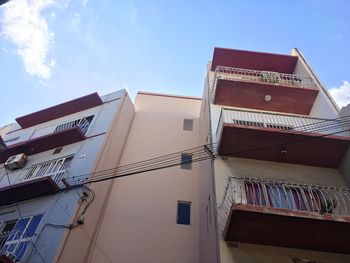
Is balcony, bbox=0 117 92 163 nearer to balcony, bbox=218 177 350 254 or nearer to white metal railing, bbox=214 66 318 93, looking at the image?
white metal railing, bbox=214 66 318 93

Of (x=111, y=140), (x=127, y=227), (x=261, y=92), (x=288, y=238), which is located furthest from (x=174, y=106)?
(x=288, y=238)

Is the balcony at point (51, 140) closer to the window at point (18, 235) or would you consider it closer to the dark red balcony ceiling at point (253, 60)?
the window at point (18, 235)

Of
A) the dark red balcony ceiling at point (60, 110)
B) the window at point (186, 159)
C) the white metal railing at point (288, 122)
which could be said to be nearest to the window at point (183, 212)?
the window at point (186, 159)

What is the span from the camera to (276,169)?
954 centimetres

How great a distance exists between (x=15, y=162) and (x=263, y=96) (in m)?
12.4

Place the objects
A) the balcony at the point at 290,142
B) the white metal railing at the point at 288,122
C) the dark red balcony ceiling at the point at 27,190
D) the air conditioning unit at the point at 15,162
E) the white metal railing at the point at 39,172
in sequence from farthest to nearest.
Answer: the air conditioning unit at the point at 15,162 → the white metal railing at the point at 39,172 → the dark red balcony ceiling at the point at 27,190 → the white metal railing at the point at 288,122 → the balcony at the point at 290,142

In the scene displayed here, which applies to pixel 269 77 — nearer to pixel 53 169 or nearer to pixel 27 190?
pixel 53 169

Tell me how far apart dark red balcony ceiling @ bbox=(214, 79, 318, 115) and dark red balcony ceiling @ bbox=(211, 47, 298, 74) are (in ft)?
10.3

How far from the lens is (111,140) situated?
14.6 meters

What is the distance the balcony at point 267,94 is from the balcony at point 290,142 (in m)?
2.53

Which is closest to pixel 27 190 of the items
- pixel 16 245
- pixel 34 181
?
pixel 34 181

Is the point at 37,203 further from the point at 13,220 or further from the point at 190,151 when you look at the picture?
the point at 190,151

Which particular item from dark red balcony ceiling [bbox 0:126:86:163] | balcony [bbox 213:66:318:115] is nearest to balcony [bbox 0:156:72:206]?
dark red balcony ceiling [bbox 0:126:86:163]

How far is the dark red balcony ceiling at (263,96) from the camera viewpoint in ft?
40.4
